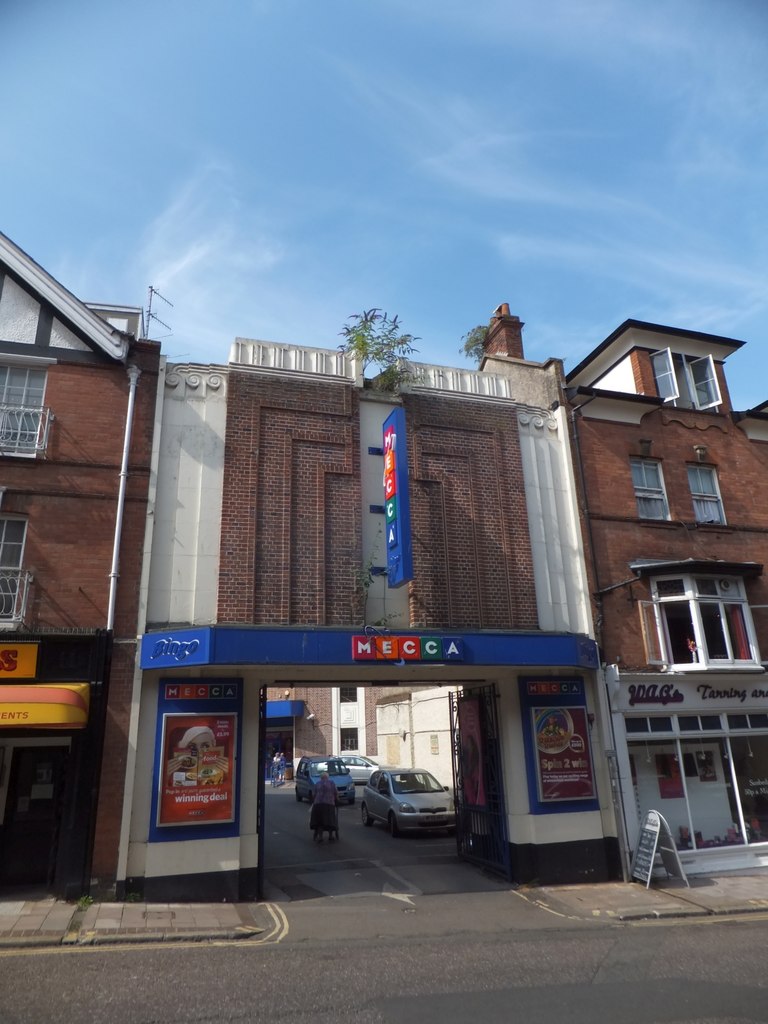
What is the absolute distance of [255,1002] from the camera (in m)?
6.32

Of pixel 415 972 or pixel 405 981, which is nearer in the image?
pixel 405 981

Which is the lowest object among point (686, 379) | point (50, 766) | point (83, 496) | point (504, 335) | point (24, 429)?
point (50, 766)

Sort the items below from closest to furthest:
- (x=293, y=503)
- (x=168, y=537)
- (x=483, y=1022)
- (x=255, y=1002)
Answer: (x=483, y=1022) < (x=255, y=1002) < (x=168, y=537) < (x=293, y=503)

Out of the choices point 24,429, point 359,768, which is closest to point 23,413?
point 24,429

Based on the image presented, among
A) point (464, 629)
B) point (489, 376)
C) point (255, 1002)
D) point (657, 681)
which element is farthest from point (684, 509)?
point (255, 1002)

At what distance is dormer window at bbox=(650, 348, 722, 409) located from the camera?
17.0 meters

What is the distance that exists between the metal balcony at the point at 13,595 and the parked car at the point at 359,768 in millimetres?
20372

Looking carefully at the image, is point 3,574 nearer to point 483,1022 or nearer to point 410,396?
point 410,396

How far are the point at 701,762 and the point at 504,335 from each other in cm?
1127

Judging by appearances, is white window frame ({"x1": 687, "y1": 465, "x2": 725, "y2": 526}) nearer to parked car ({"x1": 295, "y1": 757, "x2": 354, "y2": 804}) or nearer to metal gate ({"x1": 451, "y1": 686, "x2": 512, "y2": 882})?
metal gate ({"x1": 451, "y1": 686, "x2": 512, "y2": 882})

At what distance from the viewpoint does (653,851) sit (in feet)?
38.9

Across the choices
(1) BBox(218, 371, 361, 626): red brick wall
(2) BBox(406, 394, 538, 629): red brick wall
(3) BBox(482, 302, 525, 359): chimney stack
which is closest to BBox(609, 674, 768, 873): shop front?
(2) BBox(406, 394, 538, 629): red brick wall

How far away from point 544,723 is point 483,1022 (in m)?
7.34

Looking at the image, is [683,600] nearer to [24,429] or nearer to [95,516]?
[95,516]
